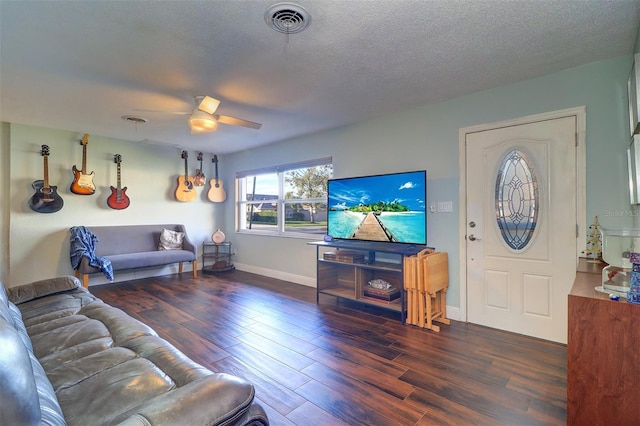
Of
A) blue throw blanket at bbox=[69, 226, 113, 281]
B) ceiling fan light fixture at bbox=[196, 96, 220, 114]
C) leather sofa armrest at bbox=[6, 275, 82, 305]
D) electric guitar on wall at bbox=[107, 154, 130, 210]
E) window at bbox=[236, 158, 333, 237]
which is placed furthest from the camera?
electric guitar on wall at bbox=[107, 154, 130, 210]

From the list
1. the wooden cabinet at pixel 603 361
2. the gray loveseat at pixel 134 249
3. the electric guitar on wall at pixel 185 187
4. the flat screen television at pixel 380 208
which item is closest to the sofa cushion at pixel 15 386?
the wooden cabinet at pixel 603 361

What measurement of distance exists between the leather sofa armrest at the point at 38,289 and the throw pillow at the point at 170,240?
2827mm

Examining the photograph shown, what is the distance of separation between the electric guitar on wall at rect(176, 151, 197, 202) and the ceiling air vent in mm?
4174

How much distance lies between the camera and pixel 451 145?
125 inches

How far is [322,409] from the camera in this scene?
1731mm

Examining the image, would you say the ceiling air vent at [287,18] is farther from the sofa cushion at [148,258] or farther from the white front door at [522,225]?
the sofa cushion at [148,258]

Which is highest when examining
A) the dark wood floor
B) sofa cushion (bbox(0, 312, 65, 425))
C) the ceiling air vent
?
the ceiling air vent

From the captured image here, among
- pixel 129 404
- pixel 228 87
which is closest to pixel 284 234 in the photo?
pixel 228 87

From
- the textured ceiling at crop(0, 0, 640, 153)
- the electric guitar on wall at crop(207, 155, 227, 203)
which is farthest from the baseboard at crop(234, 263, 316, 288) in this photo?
the textured ceiling at crop(0, 0, 640, 153)

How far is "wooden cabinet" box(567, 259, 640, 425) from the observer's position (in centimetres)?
127

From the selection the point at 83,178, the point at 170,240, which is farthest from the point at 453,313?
the point at 83,178

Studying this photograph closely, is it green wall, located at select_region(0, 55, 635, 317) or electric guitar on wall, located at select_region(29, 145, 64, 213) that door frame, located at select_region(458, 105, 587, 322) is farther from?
electric guitar on wall, located at select_region(29, 145, 64, 213)

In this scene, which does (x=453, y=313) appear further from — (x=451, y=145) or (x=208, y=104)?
(x=208, y=104)

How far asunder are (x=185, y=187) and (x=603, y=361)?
5.73 m
